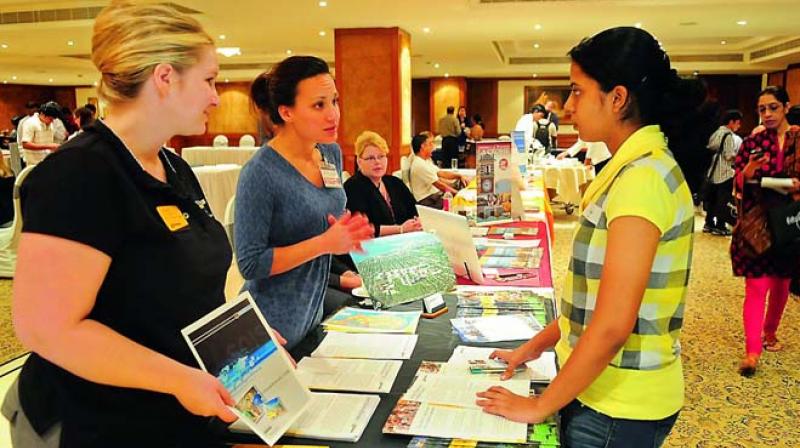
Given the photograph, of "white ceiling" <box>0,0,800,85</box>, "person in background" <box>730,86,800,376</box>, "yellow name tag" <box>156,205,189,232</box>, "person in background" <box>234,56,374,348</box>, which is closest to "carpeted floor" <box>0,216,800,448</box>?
"person in background" <box>730,86,800,376</box>

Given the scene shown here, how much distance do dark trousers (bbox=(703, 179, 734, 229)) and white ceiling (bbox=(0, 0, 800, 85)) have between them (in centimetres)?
220

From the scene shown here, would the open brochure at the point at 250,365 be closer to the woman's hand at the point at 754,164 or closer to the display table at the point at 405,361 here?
the display table at the point at 405,361

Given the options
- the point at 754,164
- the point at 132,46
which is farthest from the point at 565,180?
the point at 132,46

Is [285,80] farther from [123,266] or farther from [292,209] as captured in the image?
[123,266]

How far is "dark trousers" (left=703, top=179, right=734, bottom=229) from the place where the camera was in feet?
25.0

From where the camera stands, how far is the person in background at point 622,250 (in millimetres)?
1068

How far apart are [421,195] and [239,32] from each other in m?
5.41

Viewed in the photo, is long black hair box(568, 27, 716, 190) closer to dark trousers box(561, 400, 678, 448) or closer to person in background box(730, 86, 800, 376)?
dark trousers box(561, 400, 678, 448)

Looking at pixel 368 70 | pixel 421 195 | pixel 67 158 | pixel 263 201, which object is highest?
pixel 368 70

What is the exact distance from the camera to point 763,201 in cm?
349

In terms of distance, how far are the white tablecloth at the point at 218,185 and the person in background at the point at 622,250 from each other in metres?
6.19

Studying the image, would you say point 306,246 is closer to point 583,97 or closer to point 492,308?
point 492,308

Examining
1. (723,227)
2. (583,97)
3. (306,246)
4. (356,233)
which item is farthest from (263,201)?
(723,227)

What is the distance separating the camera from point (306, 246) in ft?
5.41
